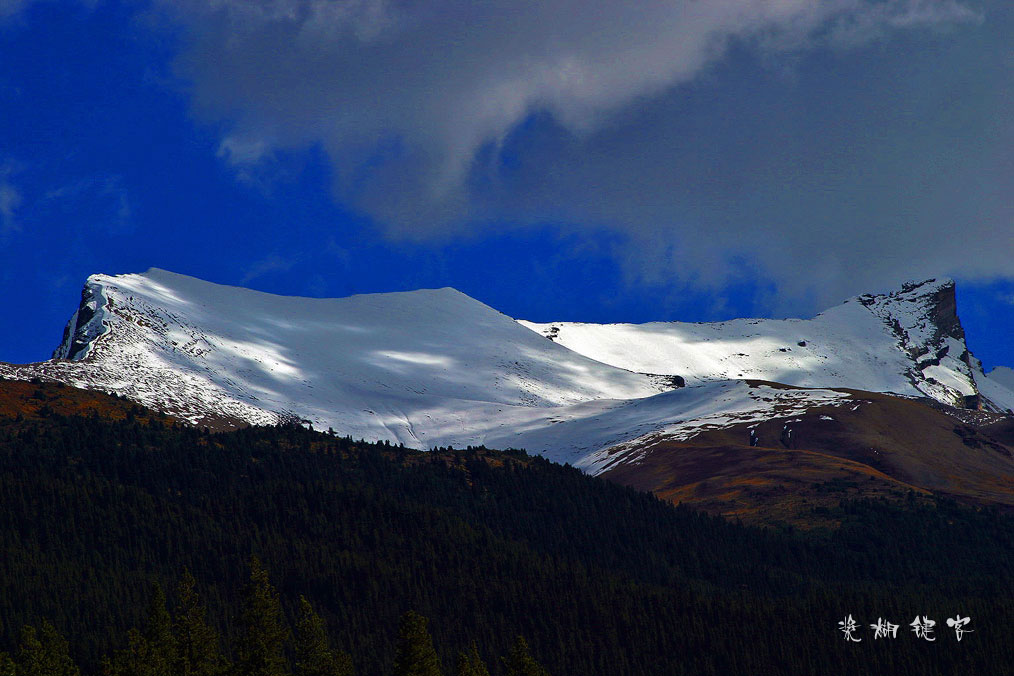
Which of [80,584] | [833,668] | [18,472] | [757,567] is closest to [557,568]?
[757,567]

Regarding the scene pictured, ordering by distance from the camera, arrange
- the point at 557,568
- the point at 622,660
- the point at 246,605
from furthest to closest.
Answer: the point at 557,568 → the point at 622,660 → the point at 246,605

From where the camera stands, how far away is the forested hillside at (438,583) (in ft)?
479

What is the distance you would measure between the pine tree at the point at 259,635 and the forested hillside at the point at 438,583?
34540 millimetres

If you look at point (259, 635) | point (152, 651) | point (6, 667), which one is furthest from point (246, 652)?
point (6, 667)

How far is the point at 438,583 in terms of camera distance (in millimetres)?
176125

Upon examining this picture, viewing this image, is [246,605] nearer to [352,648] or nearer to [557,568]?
[352,648]

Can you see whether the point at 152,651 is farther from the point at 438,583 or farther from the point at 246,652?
the point at 438,583

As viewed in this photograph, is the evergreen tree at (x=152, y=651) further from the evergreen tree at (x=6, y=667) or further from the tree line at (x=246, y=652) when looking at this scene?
the evergreen tree at (x=6, y=667)

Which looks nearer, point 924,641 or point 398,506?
point 924,641

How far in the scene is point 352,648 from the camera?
153500 millimetres

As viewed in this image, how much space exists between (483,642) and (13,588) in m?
54.7

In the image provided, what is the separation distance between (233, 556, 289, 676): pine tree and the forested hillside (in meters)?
34.5

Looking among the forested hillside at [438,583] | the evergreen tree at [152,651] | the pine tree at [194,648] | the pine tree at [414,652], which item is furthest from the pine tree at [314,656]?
the forested hillside at [438,583]

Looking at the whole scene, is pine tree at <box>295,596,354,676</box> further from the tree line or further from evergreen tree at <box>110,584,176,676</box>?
evergreen tree at <box>110,584,176,676</box>
